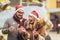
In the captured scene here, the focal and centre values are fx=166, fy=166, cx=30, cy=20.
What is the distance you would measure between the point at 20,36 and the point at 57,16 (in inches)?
78.2

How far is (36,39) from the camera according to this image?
1085 millimetres

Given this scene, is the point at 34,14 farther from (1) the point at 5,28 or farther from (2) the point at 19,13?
(1) the point at 5,28

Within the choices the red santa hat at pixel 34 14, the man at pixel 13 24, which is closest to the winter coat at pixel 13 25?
the man at pixel 13 24

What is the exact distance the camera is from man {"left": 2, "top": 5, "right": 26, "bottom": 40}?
1054mm

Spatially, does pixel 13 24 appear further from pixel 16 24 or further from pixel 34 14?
pixel 34 14

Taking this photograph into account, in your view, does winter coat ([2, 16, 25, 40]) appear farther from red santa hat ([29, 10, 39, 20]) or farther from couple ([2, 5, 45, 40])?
red santa hat ([29, 10, 39, 20])

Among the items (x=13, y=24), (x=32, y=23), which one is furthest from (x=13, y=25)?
(x=32, y=23)

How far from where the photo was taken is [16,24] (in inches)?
42.2

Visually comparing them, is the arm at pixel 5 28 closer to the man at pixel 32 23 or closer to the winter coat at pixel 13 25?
the winter coat at pixel 13 25

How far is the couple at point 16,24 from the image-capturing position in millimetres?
1055

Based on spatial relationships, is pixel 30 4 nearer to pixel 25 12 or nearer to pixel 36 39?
pixel 25 12

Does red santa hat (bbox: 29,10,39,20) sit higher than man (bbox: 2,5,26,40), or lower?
higher

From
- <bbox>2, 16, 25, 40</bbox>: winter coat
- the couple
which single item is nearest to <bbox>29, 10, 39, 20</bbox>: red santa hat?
the couple

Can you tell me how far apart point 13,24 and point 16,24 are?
0.8 inches
